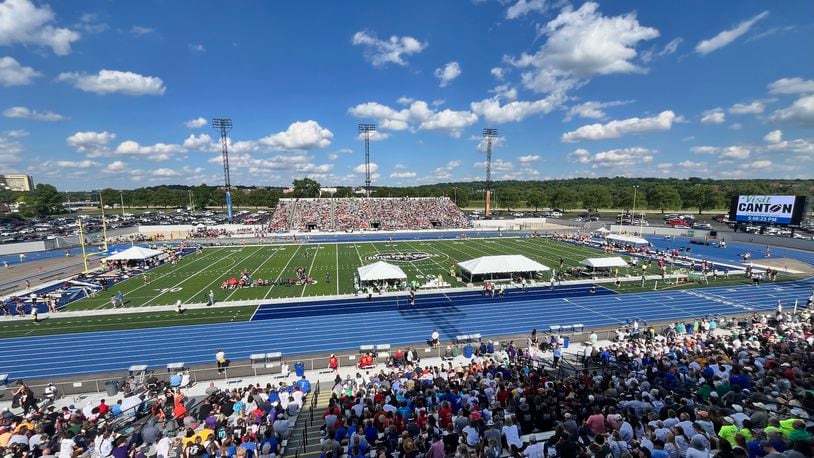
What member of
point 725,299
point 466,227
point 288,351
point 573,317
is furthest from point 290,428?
point 466,227

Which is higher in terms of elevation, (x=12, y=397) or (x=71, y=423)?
(x=71, y=423)

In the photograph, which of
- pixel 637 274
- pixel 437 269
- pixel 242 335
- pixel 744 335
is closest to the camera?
pixel 744 335

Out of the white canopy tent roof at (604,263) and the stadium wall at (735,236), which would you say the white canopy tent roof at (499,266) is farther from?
the stadium wall at (735,236)

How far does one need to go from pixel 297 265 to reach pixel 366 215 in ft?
138

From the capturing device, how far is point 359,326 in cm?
2139

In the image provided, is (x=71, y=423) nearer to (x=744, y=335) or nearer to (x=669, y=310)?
(x=744, y=335)

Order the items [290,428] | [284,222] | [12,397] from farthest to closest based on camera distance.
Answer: [284,222]
[12,397]
[290,428]

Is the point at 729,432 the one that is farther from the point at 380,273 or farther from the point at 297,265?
the point at 297,265

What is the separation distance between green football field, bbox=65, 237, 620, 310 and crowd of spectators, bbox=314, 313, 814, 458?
16.9 m

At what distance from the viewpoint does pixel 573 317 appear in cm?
2233

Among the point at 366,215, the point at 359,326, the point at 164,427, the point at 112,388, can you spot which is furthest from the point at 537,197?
the point at 164,427

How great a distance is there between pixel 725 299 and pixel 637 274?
780 centimetres

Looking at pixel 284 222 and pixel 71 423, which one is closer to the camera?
pixel 71 423

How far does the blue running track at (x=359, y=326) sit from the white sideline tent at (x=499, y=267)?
3.22 metres
